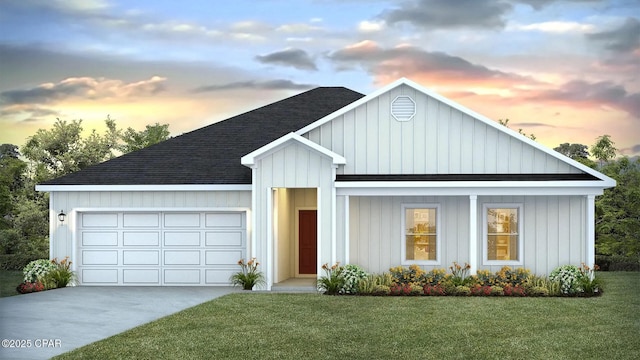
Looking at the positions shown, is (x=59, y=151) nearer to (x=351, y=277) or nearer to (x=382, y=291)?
(x=351, y=277)

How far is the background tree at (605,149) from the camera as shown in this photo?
3297 centimetres

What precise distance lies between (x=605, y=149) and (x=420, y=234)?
51.6 feet

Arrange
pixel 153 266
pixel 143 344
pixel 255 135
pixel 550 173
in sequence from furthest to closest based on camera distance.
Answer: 1. pixel 255 135
2. pixel 153 266
3. pixel 550 173
4. pixel 143 344

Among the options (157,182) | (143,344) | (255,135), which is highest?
(255,135)

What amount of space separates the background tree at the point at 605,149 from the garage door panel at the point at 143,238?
67.2 ft

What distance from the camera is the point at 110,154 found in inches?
1326

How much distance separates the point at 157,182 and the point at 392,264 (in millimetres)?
7042

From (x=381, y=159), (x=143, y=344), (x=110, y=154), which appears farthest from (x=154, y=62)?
(x=143, y=344)

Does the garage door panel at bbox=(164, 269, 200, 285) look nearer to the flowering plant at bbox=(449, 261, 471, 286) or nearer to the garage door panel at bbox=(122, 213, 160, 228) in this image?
the garage door panel at bbox=(122, 213, 160, 228)

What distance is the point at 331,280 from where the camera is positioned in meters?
19.3

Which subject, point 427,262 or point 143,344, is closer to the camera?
point 143,344

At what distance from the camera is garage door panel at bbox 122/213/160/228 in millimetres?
21828

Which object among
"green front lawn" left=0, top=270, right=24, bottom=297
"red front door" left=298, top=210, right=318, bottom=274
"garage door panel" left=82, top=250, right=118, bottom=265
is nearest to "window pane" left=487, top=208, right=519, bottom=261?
"red front door" left=298, top=210, right=318, bottom=274

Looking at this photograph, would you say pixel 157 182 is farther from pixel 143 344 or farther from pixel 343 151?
pixel 143 344
